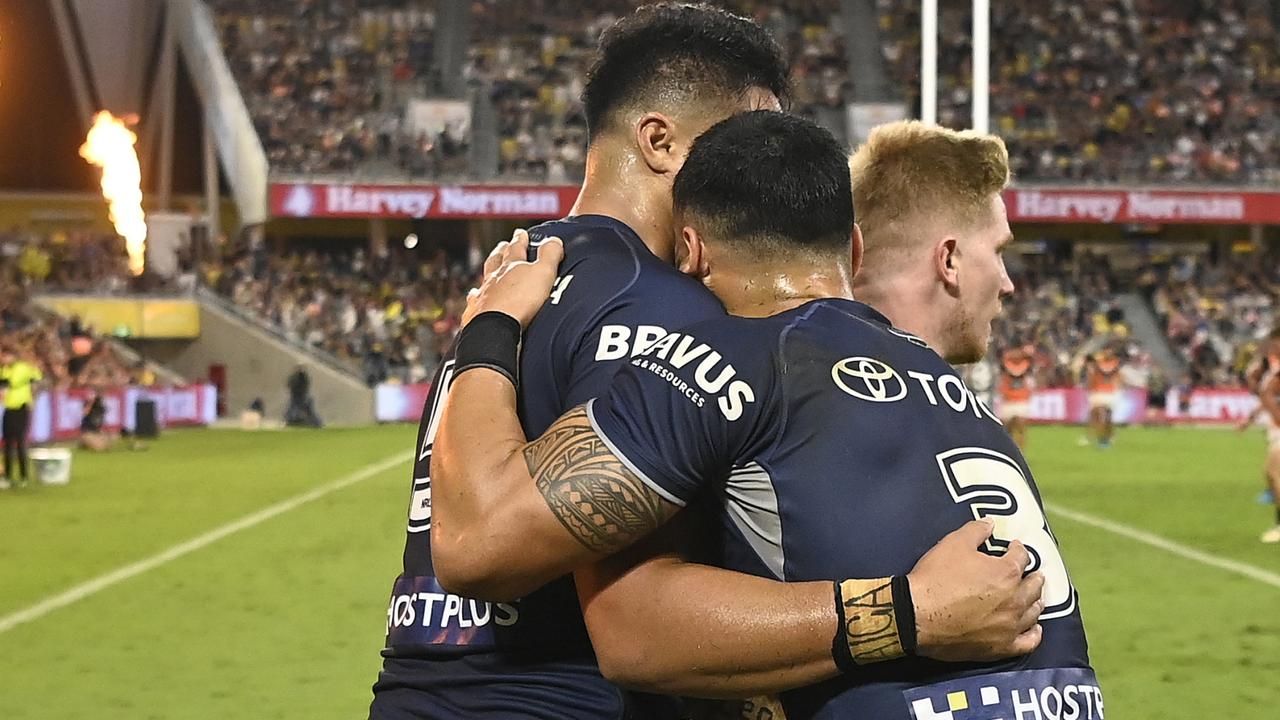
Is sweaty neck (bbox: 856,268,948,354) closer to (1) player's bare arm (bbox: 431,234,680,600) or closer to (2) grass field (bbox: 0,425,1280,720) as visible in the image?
(1) player's bare arm (bbox: 431,234,680,600)

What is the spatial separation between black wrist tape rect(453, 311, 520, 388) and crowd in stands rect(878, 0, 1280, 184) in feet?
130

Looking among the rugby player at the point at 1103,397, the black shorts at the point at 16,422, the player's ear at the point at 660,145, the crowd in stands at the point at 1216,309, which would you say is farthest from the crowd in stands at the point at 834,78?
the player's ear at the point at 660,145

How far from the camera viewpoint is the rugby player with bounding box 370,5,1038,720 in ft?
7.64

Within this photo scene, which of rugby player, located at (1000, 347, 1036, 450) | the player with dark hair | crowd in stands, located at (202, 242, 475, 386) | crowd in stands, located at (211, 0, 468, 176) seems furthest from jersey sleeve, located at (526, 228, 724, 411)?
crowd in stands, located at (211, 0, 468, 176)

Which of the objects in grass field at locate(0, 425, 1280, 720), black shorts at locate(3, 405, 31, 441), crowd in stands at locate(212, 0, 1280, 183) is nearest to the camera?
grass field at locate(0, 425, 1280, 720)

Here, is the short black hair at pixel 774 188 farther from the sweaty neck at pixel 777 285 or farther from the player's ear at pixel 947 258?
the player's ear at pixel 947 258

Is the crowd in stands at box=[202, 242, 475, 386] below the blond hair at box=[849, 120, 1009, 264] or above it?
below

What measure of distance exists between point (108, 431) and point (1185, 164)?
28422 millimetres

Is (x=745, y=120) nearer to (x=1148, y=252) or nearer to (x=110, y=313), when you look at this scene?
(x=110, y=313)

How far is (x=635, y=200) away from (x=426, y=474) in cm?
67

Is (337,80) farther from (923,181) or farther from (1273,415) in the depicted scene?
(923,181)

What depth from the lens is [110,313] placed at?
116 ft

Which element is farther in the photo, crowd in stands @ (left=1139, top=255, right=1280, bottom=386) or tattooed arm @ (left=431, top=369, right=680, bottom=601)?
crowd in stands @ (left=1139, top=255, right=1280, bottom=386)

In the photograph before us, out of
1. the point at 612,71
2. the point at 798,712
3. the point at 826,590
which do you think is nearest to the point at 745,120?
the point at 612,71
